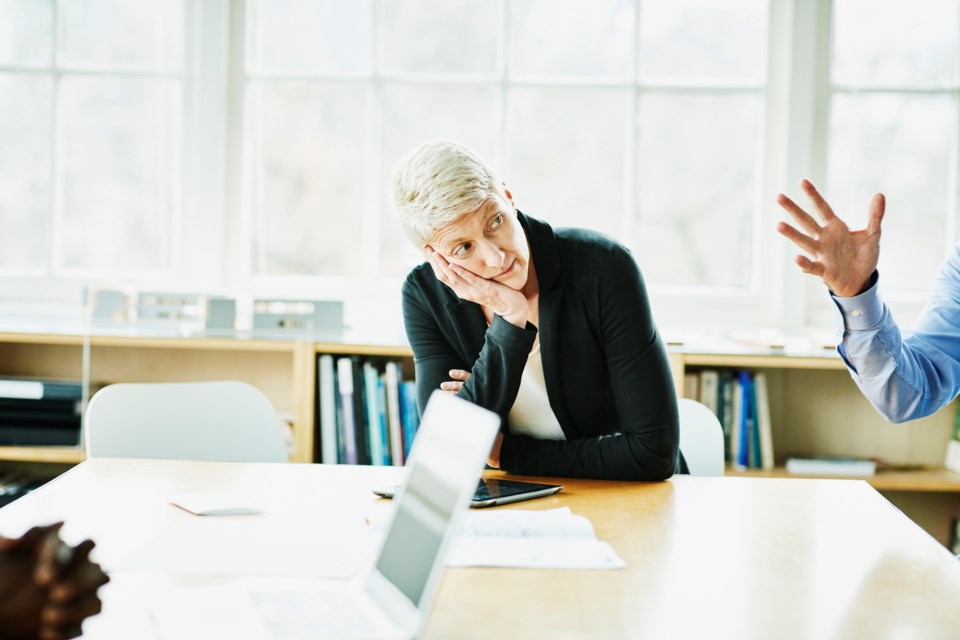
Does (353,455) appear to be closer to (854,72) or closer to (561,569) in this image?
(561,569)

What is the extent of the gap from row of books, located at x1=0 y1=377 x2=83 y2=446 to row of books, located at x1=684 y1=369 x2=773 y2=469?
181 centimetres

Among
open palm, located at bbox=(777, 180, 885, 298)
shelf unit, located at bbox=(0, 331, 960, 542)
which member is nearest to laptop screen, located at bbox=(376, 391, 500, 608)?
open palm, located at bbox=(777, 180, 885, 298)

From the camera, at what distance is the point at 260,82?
323 centimetres

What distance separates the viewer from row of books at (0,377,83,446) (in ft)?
9.12

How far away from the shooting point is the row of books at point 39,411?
278cm

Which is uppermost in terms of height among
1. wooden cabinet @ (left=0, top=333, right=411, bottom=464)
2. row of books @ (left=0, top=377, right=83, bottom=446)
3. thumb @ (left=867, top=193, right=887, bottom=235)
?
thumb @ (left=867, top=193, right=887, bottom=235)

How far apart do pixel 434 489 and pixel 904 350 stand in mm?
1240

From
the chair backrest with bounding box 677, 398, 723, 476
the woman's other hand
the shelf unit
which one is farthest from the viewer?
the shelf unit

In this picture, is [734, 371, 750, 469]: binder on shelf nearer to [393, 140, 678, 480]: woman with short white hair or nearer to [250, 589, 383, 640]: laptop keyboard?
[393, 140, 678, 480]: woman with short white hair

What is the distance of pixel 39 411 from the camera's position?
2807 millimetres

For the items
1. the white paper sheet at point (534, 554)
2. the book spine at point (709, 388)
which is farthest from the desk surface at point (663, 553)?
the book spine at point (709, 388)

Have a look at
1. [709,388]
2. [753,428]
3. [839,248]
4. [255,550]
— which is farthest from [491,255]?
[753,428]

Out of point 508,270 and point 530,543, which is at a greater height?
point 508,270

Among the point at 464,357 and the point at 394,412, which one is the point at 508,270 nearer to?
the point at 464,357
